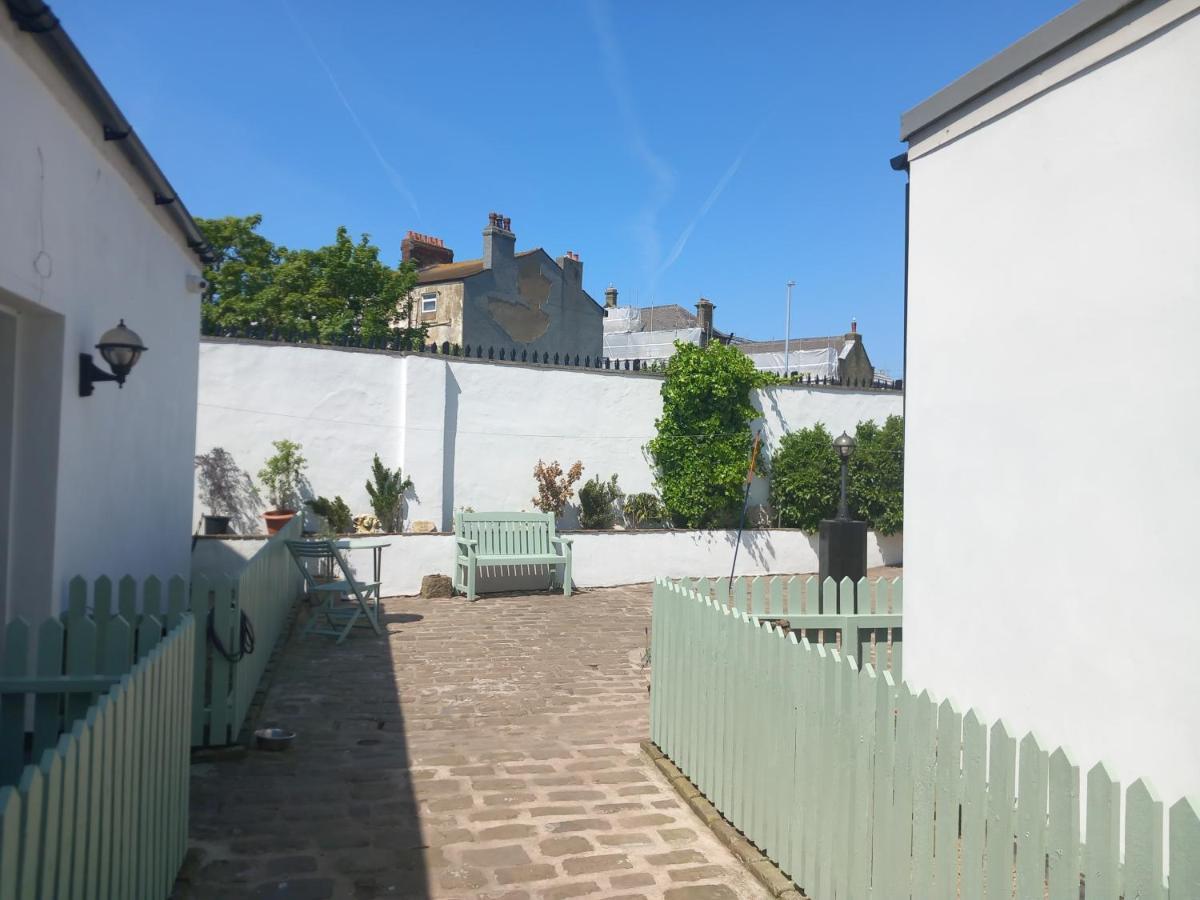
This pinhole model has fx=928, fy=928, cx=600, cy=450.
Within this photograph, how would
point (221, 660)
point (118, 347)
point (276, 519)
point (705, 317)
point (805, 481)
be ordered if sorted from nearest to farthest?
point (118, 347) → point (221, 660) → point (276, 519) → point (805, 481) → point (705, 317)

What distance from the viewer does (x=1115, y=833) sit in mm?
2484

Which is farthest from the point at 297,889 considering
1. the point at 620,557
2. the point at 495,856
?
the point at 620,557

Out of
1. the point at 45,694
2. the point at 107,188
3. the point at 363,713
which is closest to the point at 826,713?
the point at 45,694

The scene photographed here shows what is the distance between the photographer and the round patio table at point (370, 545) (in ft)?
34.0

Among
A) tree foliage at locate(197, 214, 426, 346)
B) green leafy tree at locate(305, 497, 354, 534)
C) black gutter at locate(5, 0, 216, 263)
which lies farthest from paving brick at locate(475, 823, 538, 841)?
tree foliage at locate(197, 214, 426, 346)

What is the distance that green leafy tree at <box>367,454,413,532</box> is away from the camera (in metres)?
13.1

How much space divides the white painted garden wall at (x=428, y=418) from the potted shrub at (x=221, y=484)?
127 mm

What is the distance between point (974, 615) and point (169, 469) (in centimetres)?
654

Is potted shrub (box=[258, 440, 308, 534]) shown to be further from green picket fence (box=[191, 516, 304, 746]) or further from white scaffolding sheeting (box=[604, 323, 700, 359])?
white scaffolding sheeting (box=[604, 323, 700, 359])

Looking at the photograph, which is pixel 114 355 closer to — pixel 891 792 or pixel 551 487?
pixel 891 792

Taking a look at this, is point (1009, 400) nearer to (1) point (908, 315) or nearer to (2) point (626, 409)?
(1) point (908, 315)

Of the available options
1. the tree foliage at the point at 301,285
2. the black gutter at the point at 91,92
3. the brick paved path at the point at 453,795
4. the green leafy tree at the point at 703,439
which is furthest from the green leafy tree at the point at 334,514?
the tree foliage at the point at 301,285

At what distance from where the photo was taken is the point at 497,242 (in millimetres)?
26422

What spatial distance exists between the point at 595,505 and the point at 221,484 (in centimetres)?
543
